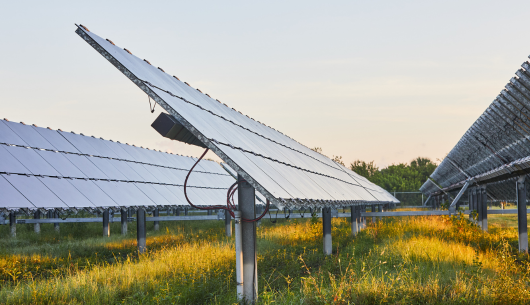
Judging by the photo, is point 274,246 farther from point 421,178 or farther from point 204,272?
point 421,178

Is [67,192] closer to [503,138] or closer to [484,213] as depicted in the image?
[503,138]

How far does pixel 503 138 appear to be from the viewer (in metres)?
14.9

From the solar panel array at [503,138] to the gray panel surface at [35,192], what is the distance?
41.5 ft

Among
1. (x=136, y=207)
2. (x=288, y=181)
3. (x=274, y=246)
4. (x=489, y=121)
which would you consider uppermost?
(x=489, y=121)

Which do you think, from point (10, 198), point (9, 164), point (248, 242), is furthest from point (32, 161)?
point (248, 242)

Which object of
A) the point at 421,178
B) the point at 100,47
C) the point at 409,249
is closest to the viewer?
the point at 100,47

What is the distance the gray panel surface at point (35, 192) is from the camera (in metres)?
12.2

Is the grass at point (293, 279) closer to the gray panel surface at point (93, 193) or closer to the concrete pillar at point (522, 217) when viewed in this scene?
the concrete pillar at point (522, 217)

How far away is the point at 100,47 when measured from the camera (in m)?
6.08

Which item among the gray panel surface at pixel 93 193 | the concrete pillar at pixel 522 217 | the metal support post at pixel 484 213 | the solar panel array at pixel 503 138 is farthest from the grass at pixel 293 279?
the metal support post at pixel 484 213

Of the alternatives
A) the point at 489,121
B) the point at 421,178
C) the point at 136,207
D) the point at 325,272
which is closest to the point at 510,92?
the point at 489,121

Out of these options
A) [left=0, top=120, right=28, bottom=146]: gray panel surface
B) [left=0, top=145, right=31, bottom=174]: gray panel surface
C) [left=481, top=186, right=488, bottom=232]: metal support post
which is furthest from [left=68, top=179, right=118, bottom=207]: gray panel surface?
[left=481, top=186, right=488, bottom=232]: metal support post

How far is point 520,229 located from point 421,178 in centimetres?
7261

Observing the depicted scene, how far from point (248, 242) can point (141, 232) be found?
924 cm
